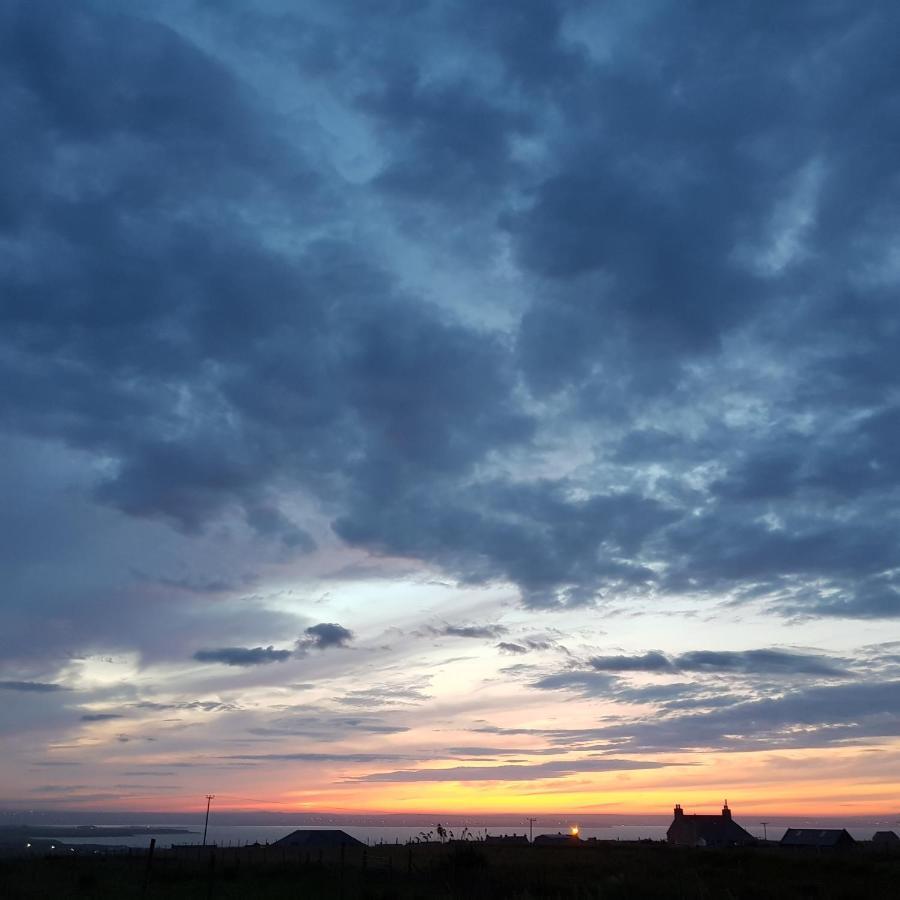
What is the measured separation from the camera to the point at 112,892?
32688 mm

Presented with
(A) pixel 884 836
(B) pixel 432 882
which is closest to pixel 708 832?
(A) pixel 884 836

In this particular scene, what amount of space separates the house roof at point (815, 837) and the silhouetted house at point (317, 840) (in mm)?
48878

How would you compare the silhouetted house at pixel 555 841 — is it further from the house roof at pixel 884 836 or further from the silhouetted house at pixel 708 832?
the house roof at pixel 884 836

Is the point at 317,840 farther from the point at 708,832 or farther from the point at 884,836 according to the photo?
the point at 884,836

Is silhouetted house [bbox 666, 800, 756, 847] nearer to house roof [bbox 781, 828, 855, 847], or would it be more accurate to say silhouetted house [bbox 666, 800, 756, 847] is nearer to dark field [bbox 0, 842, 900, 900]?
house roof [bbox 781, 828, 855, 847]

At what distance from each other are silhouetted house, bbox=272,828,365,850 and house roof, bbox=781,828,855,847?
48878mm

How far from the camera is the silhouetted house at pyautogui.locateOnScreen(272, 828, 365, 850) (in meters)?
95.9

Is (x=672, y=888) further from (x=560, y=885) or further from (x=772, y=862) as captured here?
(x=772, y=862)

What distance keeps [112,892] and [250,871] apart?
49.4ft

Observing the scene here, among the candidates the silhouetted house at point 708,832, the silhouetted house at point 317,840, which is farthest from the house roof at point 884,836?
the silhouetted house at point 317,840

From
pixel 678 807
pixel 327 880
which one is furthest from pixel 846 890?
pixel 678 807

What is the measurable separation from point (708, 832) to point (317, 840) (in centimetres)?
4601

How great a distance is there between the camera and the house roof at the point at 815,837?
95375 mm

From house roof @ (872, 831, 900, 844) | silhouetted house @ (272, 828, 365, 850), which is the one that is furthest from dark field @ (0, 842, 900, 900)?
house roof @ (872, 831, 900, 844)
